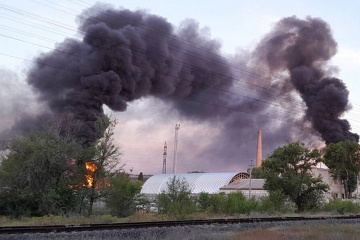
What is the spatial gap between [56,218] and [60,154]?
6.93 meters

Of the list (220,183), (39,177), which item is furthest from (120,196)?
(220,183)

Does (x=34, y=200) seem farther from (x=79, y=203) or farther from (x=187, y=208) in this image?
(x=187, y=208)

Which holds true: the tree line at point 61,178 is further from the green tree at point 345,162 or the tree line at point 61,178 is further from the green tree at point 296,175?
the green tree at point 345,162

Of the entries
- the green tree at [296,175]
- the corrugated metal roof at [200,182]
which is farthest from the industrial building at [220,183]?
the green tree at [296,175]

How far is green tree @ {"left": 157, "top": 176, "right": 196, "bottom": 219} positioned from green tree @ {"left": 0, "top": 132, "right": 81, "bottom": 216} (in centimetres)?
577

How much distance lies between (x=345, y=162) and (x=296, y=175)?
40.0 meters

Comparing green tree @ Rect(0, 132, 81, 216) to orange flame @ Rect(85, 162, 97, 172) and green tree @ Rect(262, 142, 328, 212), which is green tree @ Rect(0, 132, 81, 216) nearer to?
orange flame @ Rect(85, 162, 97, 172)

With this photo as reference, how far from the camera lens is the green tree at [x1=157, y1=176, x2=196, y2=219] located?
2267cm

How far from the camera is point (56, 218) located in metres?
19.7

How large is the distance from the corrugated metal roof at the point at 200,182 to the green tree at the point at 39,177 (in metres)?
40.4

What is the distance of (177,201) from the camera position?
80.1 ft

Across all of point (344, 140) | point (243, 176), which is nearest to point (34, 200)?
point (243, 176)

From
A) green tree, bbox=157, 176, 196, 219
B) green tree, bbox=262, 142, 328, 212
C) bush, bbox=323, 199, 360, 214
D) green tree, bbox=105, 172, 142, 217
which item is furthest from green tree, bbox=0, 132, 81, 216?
bush, bbox=323, 199, 360, 214

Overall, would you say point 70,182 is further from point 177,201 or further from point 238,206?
point 238,206
